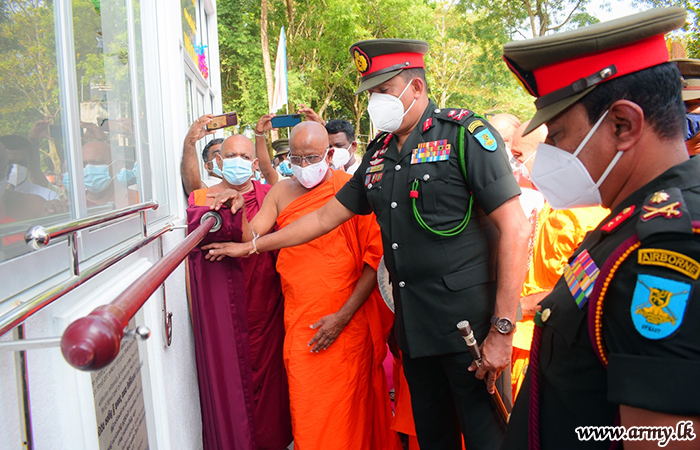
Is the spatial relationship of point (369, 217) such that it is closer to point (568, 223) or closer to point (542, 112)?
point (568, 223)

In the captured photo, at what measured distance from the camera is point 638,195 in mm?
913

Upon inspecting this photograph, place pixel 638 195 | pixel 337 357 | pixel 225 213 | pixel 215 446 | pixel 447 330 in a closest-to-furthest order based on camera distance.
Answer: pixel 638 195
pixel 447 330
pixel 225 213
pixel 215 446
pixel 337 357

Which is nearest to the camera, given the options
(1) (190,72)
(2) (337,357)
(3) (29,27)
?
(3) (29,27)

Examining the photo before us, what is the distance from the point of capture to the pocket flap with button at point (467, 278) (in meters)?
1.90

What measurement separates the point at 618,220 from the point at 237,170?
2517 millimetres

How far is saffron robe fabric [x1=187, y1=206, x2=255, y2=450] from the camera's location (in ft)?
7.05

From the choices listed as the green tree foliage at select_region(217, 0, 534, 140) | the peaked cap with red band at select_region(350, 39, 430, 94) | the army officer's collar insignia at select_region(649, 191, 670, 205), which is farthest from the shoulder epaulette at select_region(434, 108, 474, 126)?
the green tree foliage at select_region(217, 0, 534, 140)

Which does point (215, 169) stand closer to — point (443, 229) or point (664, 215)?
point (443, 229)

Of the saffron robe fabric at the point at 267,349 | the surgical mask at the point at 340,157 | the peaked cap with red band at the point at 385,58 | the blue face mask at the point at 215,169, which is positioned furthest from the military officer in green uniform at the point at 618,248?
the surgical mask at the point at 340,157

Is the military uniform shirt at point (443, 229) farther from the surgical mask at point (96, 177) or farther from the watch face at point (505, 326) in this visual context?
the surgical mask at point (96, 177)

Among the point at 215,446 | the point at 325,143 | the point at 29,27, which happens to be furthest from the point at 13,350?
the point at 325,143

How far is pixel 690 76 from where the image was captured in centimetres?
189

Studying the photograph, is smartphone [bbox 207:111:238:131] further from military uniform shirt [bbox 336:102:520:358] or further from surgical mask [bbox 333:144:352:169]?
surgical mask [bbox 333:144:352:169]

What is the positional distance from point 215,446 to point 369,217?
140cm
